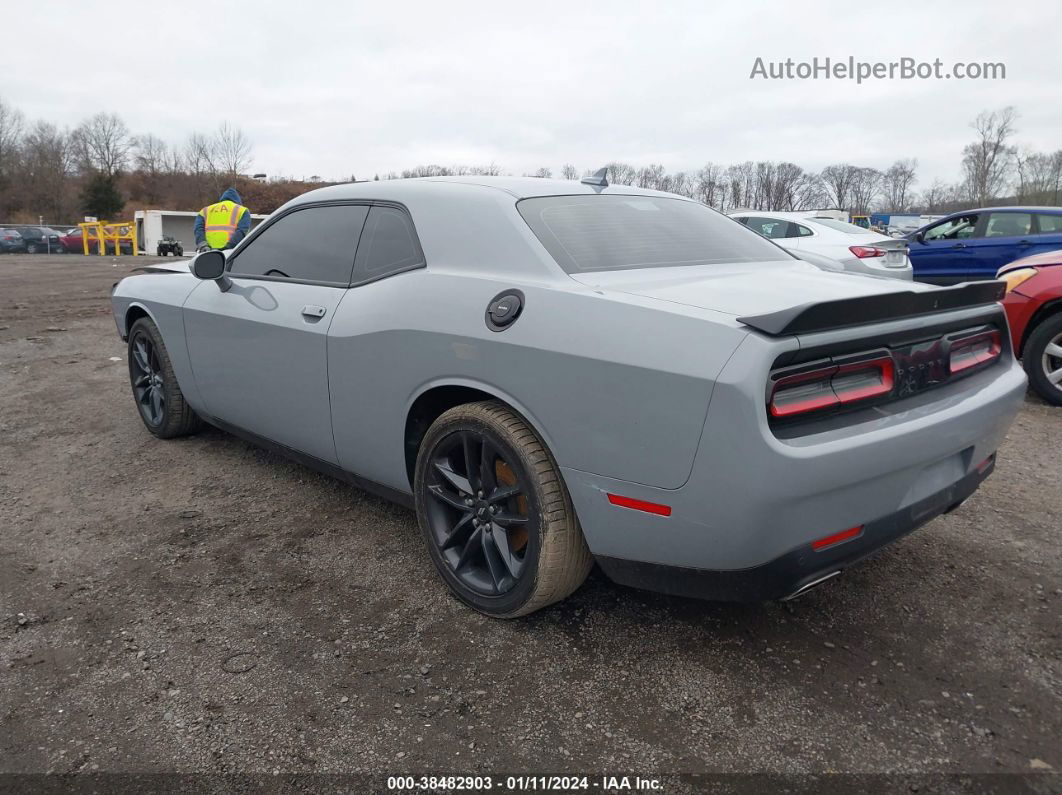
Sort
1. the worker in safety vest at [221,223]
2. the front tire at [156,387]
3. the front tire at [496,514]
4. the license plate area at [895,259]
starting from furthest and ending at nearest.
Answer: the worker in safety vest at [221,223], the license plate area at [895,259], the front tire at [156,387], the front tire at [496,514]

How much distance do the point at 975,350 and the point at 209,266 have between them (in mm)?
3301

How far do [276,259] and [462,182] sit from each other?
43.7 inches

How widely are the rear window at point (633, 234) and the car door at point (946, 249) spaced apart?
7.61 meters

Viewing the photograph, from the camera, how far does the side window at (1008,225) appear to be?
9016 mm

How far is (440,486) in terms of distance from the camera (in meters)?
2.67

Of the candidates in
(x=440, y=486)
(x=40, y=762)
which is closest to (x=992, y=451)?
(x=440, y=486)

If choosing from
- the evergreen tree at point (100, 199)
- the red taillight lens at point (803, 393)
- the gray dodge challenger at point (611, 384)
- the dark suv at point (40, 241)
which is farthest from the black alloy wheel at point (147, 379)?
the evergreen tree at point (100, 199)

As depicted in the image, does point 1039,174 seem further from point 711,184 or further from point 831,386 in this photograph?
point 831,386

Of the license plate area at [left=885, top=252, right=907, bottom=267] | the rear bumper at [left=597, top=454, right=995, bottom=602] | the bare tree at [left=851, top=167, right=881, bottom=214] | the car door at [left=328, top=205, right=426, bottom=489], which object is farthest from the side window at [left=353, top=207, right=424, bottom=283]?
the bare tree at [left=851, top=167, right=881, bottom=214]

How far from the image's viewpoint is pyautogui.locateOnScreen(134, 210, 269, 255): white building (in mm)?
36625

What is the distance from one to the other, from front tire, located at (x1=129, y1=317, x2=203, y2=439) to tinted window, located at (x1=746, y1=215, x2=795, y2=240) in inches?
283

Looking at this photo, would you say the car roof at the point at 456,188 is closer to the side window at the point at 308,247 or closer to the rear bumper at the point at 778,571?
the side window at the point at 308,247

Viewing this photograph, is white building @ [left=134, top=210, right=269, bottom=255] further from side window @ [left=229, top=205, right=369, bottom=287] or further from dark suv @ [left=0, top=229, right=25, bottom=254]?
side window @ [left=229, top=205, right=369, bottom=287]

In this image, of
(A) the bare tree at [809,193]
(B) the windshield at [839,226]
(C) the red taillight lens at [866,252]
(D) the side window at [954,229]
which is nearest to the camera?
(C) the red taillight lens at [866,252]
